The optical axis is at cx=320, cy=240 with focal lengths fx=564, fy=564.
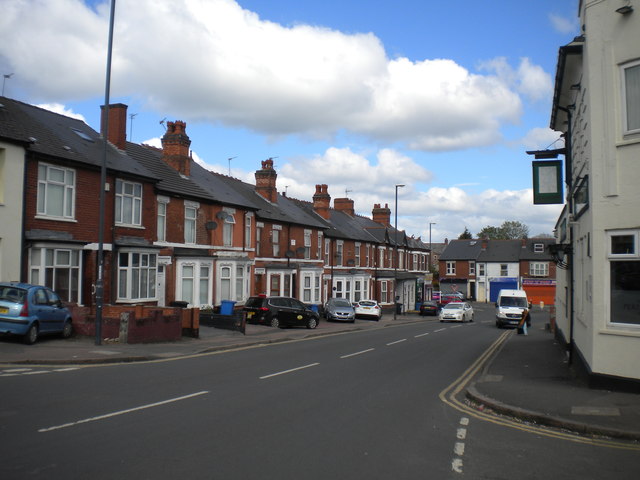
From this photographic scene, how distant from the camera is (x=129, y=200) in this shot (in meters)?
24.0

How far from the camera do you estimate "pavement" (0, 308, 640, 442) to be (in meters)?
8.84

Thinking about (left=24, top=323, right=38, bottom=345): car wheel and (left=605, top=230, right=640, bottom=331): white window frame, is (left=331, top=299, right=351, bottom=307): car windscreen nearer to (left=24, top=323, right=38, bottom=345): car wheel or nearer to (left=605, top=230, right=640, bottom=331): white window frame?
(left=24, top=323, right=38, bottom=345): car wheel

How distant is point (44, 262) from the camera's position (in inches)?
757

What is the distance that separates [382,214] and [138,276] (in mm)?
41449

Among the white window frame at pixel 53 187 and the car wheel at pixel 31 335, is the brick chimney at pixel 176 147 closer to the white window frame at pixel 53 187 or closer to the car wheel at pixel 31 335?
the white window frame at pixel 53 187

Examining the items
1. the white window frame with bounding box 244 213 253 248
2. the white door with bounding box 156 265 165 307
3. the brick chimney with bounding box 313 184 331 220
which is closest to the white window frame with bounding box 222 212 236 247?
the white window frame with bounding box 244 213 253 248

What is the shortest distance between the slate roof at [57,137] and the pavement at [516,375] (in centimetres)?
670

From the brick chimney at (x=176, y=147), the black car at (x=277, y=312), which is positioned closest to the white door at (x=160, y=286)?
the black car at (x=277, y=312)

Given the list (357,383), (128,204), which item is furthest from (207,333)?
(357,383)

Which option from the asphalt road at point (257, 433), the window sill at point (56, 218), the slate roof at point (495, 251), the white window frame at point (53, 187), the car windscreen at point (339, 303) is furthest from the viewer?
the slate roof at point (495, 251)

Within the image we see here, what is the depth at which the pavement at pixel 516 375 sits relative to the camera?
29.0 feet

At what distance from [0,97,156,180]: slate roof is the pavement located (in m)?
6.70

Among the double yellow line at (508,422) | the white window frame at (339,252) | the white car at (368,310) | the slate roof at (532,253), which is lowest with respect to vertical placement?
the white car at (368,310)

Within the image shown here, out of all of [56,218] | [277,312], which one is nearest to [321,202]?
[277,312]
